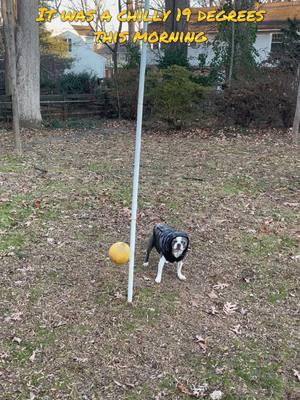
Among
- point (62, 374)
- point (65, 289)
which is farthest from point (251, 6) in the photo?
point (62, 374)

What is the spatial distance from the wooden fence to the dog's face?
11.8m

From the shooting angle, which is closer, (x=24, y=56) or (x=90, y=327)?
(x=90, y=327)

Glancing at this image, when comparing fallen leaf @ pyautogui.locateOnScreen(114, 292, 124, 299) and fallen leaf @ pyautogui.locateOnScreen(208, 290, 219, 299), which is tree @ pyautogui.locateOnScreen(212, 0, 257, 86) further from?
fallen leaf @ pyautogui.locateOnScreen(114, 292, 124, 299)

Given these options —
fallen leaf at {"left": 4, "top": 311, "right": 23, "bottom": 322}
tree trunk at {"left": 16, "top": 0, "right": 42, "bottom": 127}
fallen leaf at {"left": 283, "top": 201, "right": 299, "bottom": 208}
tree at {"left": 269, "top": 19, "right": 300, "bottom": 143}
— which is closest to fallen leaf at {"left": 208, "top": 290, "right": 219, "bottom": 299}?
fallen leaf at {"left": 4, "top": 311, "right": 23, "bottom": 322}

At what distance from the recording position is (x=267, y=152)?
9.71m

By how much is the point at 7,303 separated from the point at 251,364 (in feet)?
6.72

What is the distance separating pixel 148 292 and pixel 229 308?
0.71 m

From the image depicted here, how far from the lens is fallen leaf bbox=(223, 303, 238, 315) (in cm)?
367

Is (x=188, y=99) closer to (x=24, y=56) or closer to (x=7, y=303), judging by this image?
(x=24, y=56)

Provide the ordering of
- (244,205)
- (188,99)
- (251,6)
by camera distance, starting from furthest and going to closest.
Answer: (251,6) < (188,99) < (244,205)

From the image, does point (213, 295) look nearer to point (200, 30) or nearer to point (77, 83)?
point (77, 83)

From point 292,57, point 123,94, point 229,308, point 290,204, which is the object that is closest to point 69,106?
point 123,94

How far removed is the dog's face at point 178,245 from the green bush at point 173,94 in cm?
843

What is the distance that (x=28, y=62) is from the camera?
12.5 meters
